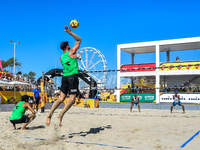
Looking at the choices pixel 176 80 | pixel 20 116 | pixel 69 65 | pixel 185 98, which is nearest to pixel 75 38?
pixel 69 65

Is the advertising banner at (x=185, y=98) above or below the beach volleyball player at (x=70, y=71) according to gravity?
below

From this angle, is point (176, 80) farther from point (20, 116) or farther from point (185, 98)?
point (20, 116)

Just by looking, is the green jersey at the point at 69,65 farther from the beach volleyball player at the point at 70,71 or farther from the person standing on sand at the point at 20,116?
the person standing on sand at the point at 20,116

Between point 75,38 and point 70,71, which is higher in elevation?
point 75,38

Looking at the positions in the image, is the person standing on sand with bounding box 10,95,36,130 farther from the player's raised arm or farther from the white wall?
the white wall

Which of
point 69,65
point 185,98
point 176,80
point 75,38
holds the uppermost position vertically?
point 75,38

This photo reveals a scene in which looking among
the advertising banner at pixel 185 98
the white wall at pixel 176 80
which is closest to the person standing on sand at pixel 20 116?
the advertising banner at pixel 185 98

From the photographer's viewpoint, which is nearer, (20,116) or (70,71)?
(70,71)

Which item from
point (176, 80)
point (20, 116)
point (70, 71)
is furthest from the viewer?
point (176, 80)

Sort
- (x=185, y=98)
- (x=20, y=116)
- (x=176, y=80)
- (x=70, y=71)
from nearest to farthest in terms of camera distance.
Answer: (x=70, y=71), (x=20, y=116), (x=185, y=98), (x=176, y=80)

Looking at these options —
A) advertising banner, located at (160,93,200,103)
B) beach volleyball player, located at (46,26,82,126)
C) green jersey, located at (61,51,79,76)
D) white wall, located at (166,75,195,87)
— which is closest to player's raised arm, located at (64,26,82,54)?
beach volleyball player, located at (46,26,82,126)

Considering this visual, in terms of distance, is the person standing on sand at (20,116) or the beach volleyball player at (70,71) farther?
the person standing on sand at (20,116)

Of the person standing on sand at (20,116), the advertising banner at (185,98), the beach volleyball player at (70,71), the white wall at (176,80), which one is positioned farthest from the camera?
the white wall at (176,80)

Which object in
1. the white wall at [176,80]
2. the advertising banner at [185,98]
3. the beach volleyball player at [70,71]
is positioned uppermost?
the white wall at [176,80]
